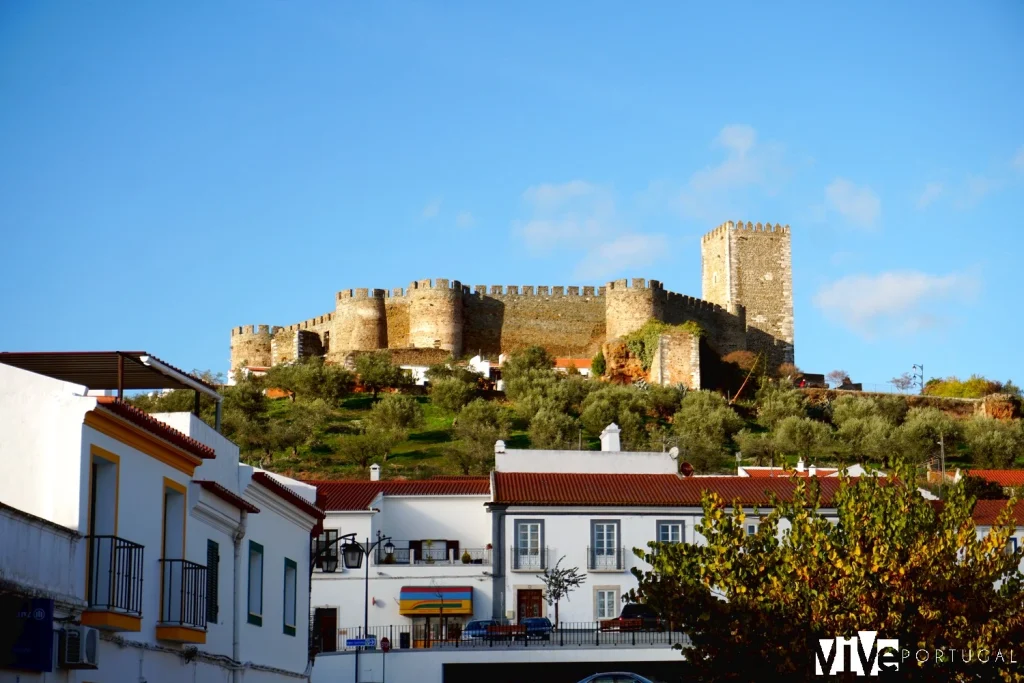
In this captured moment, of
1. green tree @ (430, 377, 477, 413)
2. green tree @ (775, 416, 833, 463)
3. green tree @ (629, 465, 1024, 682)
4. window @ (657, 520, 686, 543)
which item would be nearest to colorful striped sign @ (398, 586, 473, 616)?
window @ (657, 520, 686, 543)

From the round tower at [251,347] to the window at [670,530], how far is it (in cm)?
5349

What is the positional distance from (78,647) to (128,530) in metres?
1.78

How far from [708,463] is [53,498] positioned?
161 ft

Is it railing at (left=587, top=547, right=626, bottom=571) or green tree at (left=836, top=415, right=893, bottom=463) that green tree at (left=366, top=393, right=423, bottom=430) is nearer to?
green tree at (left=836, top=415, right=893, bottom=463)

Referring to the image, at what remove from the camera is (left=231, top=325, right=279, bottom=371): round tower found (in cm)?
8875

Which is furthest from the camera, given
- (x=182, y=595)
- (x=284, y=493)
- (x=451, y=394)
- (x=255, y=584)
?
(x=451, y=394)

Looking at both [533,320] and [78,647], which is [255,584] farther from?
[533,320]

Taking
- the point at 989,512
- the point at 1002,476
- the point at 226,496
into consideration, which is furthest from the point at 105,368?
the point at 1002,476

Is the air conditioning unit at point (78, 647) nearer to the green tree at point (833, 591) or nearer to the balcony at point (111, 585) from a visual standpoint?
the balcony at point (111, 585)

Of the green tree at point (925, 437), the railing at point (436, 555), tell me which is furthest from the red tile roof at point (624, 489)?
the green tree at point (925, 437)

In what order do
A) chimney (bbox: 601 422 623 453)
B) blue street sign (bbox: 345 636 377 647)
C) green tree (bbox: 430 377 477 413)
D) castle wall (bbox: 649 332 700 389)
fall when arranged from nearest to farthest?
1. blue street sign (bbox: 345 636 377 647)
2. chimney (bbox: 601 422 623 453)
3. green tree (bbox: 430 377 477 413)
4. castle wall (bbox: 649 332 700 389)

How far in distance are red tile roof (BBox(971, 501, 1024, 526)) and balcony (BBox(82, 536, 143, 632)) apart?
29.9 meters

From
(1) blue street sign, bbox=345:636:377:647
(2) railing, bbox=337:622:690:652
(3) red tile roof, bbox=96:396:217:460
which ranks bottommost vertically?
(1) blue street sign, bbox=345:636:377:647

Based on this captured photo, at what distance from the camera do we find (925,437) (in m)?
67.0
